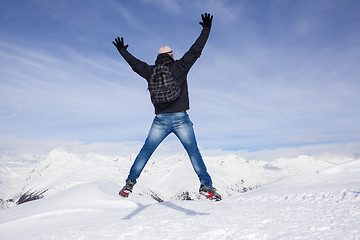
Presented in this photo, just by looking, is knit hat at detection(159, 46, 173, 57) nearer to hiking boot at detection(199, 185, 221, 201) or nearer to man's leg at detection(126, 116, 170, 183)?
man's leg at detection(126, 116, 170, 183)

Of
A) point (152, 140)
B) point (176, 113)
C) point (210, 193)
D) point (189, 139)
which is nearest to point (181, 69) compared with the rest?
point (176, 113)

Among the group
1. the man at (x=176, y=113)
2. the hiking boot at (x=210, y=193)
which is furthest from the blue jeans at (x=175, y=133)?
the hiking boot at (x=210, y=193)

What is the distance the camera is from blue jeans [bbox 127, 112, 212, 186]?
6250mm

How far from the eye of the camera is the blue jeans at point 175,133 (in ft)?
20.5

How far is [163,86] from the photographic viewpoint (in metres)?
6.06

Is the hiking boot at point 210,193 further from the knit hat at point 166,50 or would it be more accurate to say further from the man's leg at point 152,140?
the knit hat at point 166,50

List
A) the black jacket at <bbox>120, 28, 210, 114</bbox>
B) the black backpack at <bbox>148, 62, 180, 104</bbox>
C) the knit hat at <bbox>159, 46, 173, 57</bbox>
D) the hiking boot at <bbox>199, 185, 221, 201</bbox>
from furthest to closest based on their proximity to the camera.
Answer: the hiking boot at <bbox>199, 185, 221, 201</bbox>
the knit hat at <bbox>159, 46, 173, 57</bbox>
the black jacket at <bbox>120, 28, 210, 114</bbox>
the black backpack at <bbox>148, 62, 180, 104</bbox>

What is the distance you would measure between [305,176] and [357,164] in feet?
8.40

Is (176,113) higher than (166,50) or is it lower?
lower

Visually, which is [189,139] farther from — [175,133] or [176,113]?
[176,113]

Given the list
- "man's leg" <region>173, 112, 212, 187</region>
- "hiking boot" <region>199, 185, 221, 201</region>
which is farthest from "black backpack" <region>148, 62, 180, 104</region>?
"hiking boot" <region>199, 185, 221, 201</region>

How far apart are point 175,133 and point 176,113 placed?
1.57ft

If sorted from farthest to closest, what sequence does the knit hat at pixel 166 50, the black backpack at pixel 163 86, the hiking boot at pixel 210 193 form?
the hiking boot at pixel 210 193, the knit hat at pixel 166 50, the black backpack at pixel 163 86

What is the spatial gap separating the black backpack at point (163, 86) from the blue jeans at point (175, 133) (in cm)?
38
